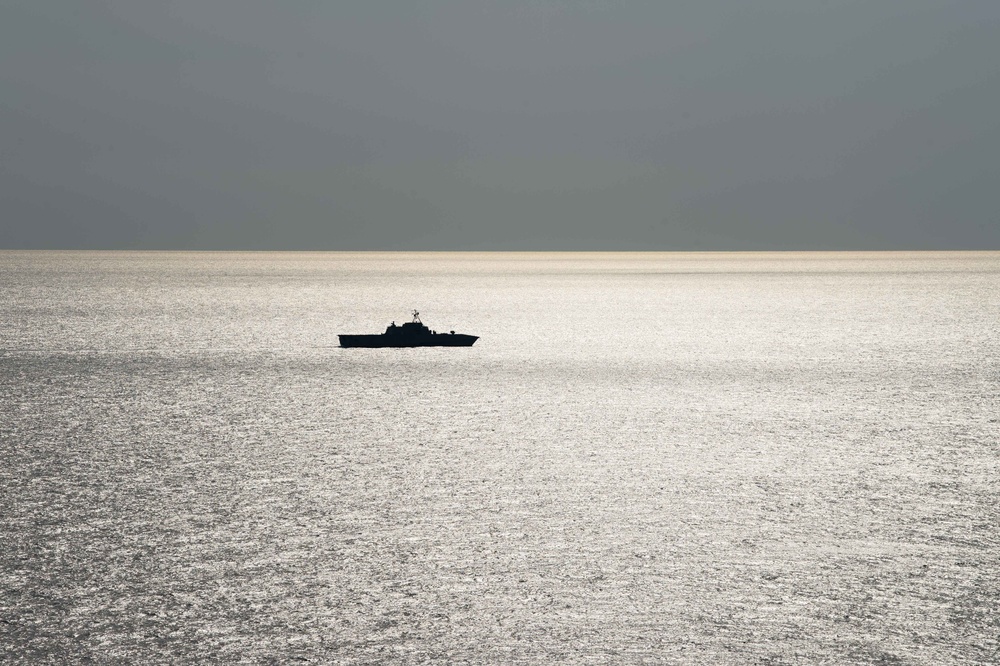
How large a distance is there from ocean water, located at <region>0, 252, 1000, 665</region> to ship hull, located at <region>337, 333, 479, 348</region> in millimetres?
23555

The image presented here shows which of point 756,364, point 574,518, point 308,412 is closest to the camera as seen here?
point 574,518

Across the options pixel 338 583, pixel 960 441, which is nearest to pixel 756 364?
pixel 960 441

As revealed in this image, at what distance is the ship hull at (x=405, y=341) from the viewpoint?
91.8m

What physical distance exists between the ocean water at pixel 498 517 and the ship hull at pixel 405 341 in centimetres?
2355

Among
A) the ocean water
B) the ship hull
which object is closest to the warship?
the ship hull

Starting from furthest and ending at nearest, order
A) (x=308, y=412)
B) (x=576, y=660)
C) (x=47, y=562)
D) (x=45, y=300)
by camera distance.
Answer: (x=45, y=300) < (x=308, y=412) < (x=47, y=562) < (x=576, y=660)

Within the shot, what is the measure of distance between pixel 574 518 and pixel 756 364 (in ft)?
176

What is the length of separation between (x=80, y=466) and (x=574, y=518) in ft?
58.6

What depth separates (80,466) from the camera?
33875mm

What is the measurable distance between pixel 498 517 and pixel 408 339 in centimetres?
6609

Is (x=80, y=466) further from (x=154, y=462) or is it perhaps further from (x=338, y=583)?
(x=338, y=583)

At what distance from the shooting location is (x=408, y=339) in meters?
91.8

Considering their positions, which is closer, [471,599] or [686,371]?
[471,599]

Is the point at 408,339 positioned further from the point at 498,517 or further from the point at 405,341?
the point at 498,517
